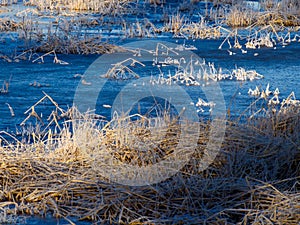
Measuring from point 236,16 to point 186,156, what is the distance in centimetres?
1090

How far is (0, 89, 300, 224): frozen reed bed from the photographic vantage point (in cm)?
511

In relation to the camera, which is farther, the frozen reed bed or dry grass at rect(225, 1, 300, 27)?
dry grass at rect(225, 1, 300, 27)

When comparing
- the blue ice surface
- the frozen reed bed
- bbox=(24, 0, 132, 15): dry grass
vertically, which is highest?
the frozen reed bed

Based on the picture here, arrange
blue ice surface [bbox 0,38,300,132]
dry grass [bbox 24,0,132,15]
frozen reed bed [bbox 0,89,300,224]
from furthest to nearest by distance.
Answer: dry grass [bbox 24,0,132,15]
blue ice surface [bbox 0,38,300,132]
frozen reed bed [bbox 0,89,300,224]

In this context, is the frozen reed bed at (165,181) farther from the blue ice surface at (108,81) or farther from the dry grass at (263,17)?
the dry grass at (263,17)

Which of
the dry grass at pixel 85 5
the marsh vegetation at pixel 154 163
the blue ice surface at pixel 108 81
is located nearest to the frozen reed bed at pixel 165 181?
the marsh vegetation at pixel 154 163

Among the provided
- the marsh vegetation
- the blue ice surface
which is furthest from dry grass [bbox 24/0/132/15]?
the marsh vegetation

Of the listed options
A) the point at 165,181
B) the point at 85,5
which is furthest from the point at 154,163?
the point at 85,5

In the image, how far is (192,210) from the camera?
516cm

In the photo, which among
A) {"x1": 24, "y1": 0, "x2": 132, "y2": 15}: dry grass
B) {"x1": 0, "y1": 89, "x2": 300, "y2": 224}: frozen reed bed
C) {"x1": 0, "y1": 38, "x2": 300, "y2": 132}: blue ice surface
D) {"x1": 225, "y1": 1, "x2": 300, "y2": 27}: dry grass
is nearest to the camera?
{"x1": 0, "y1": 89, "x2": 300, "y2": 224}: frozen reed bed

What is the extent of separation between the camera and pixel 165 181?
5531 mm

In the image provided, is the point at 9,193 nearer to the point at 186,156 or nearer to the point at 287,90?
the point at 186,156

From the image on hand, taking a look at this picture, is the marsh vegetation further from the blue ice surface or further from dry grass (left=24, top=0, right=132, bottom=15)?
dry grass (left=24, top=0, right=132, bottom=15)

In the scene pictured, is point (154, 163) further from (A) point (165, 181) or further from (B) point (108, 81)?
(B) point (108, 81)
